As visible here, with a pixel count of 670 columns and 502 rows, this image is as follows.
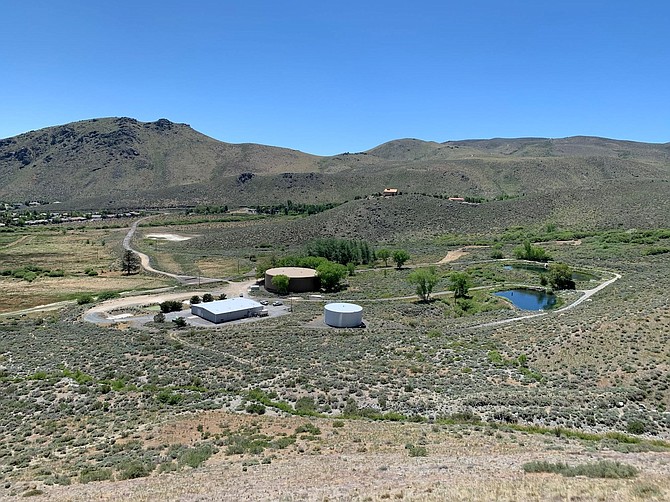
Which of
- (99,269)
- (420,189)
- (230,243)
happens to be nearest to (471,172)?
(420,189)

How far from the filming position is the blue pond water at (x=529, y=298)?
57594mm

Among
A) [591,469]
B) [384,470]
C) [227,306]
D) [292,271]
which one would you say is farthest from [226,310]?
[591,469]

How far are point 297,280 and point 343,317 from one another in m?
19.8

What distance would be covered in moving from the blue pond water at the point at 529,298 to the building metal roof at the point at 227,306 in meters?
30.5

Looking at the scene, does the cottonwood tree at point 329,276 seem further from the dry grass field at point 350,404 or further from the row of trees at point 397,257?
the row of trees at point 397,257

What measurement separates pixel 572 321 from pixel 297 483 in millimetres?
33003

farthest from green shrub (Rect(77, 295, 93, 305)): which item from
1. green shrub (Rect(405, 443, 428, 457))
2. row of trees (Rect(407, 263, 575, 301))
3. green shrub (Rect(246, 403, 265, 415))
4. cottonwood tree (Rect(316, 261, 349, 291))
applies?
green shrub (Rect(405, 443, 428, 457))

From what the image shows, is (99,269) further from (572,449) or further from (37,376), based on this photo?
(572,449)

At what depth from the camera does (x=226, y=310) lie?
1955 inches

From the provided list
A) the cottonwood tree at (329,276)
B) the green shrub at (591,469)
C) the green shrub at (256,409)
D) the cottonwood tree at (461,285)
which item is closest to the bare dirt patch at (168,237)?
the cottonwood tree at (329,276)

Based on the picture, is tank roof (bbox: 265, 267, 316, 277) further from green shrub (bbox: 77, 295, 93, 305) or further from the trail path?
green shrub (bbox: 77, 295, 93, 305)

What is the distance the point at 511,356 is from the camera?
3525cm

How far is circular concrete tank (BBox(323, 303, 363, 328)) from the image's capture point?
46062 millimetres

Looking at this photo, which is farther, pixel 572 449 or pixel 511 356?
pixel 511 356
